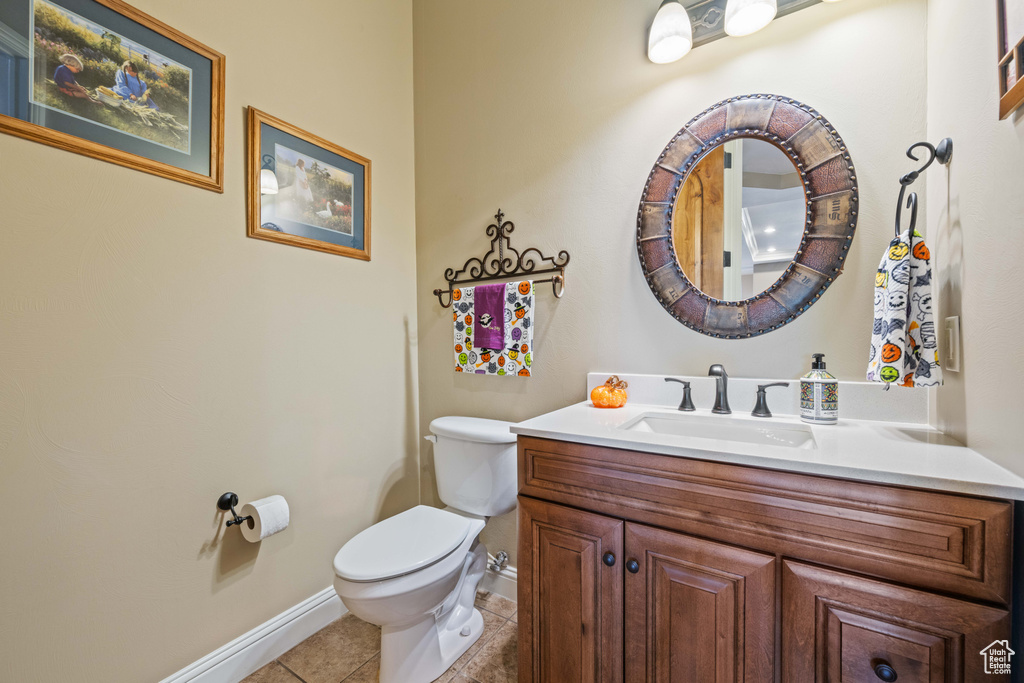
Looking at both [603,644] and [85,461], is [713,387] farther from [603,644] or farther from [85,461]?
[85,461]

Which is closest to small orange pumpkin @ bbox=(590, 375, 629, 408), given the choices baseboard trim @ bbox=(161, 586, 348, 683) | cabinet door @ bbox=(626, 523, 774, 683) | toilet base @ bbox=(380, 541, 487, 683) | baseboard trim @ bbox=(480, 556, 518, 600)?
cabinet door @ bbox=(626, 523, 774, 683)

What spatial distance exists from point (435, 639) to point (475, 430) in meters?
0.72

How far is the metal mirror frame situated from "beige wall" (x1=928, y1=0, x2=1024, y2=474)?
0.22 m

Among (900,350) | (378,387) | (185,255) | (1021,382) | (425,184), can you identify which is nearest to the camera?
(1021,382)

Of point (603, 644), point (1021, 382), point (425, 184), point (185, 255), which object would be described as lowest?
point (603, 644)

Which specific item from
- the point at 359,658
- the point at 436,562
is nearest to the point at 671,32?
the point at 436,562

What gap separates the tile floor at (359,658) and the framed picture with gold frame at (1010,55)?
6.21 ft

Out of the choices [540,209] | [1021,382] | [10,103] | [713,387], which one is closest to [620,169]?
[540,209]

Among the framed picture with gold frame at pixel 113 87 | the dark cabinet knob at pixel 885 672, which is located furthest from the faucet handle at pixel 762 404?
the framed picture with gold frame at pixel 113 87

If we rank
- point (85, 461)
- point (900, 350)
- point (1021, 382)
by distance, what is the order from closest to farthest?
point (1021, 382) → point (900, 350) → point (85, 461)

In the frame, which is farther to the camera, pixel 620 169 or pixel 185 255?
pixel 620 169

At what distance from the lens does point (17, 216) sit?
103 cm

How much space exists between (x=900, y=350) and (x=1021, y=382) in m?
0.28

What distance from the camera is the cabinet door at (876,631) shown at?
2.27ft
